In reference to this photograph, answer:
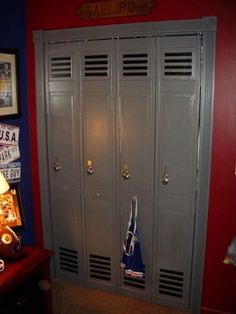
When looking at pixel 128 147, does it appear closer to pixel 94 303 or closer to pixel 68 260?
pixel 68 260

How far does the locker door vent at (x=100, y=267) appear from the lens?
3.38 metres

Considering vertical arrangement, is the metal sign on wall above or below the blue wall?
above

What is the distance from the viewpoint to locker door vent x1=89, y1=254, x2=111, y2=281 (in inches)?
133

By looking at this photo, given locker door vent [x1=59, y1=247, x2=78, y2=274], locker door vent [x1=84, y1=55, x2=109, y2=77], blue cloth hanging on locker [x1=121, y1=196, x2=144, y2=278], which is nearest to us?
locker door vent [x1=84, y1=55, x2=109, y2=77]

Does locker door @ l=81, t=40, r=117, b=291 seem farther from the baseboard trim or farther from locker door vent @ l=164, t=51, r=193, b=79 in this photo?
the baseboard trim

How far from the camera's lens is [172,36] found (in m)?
2.76

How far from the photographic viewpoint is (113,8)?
2881mm

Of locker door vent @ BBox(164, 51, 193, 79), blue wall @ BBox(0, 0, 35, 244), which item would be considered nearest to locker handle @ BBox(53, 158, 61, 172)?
blue wall @ BBox(0, 0, 35, 244)

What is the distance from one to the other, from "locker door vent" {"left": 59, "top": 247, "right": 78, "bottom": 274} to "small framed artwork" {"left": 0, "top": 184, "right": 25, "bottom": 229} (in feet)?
2.97

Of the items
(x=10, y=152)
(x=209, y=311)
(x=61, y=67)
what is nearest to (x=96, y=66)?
(x=61, y=67)

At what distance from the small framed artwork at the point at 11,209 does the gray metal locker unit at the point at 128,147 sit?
0.68 m

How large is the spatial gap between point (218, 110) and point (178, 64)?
0.50 m

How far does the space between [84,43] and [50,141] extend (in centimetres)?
99

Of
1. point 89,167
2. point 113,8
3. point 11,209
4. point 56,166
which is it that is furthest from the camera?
point 56,166
